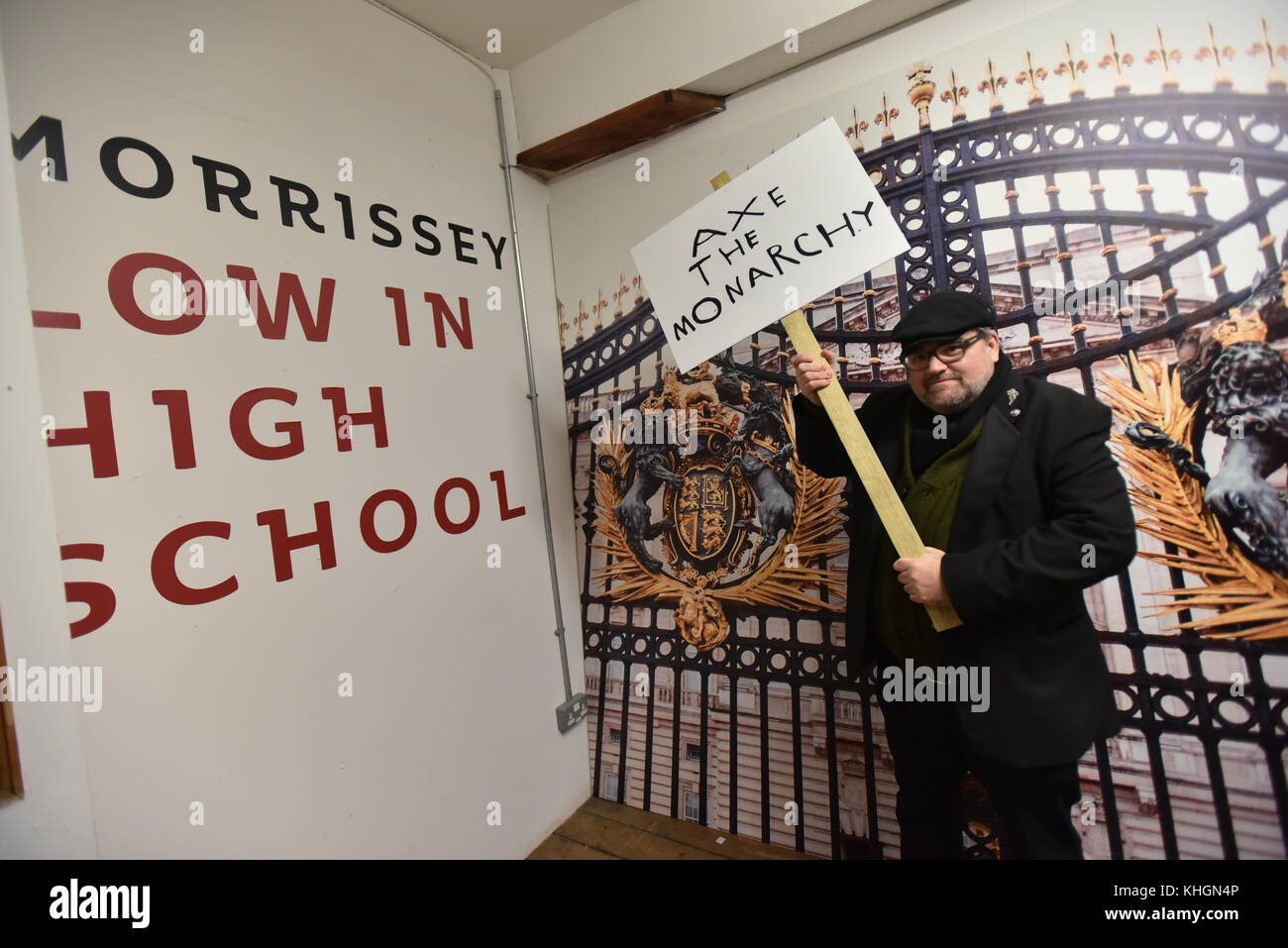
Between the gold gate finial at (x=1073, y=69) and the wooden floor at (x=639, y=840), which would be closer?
the gold gate finial at (x=1073, y=69)

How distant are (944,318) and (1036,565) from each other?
49 centimetres

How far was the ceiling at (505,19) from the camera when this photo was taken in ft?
5.94

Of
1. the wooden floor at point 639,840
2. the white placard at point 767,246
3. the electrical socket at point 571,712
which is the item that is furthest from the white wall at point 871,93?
the wooden floor at point 639,840

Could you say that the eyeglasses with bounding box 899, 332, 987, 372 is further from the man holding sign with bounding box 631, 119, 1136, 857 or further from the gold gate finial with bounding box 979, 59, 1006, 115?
the gold gate finial with bounding box 979, 59, 1006, 115

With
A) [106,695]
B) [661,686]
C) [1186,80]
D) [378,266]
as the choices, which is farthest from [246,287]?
[1186,80]

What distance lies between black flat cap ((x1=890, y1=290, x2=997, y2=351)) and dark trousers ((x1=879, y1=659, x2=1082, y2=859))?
77cm

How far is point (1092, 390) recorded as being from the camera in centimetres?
143

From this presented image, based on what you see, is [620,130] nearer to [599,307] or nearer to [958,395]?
[599,307]

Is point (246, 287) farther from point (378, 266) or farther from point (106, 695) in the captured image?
point (106, 695)

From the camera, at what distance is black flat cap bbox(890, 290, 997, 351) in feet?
3.76

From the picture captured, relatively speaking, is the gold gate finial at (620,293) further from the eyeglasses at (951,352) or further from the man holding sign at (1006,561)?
the eyeglasses at (951,352)

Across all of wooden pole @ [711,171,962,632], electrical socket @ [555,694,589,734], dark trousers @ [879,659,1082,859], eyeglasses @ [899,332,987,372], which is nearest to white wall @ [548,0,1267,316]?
eyeglasses @ [899,332,987,372]

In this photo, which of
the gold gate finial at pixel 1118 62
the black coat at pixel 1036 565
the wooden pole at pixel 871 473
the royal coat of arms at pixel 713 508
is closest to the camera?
the black coat at pixel 1036 565

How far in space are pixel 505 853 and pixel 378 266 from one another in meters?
1.80
